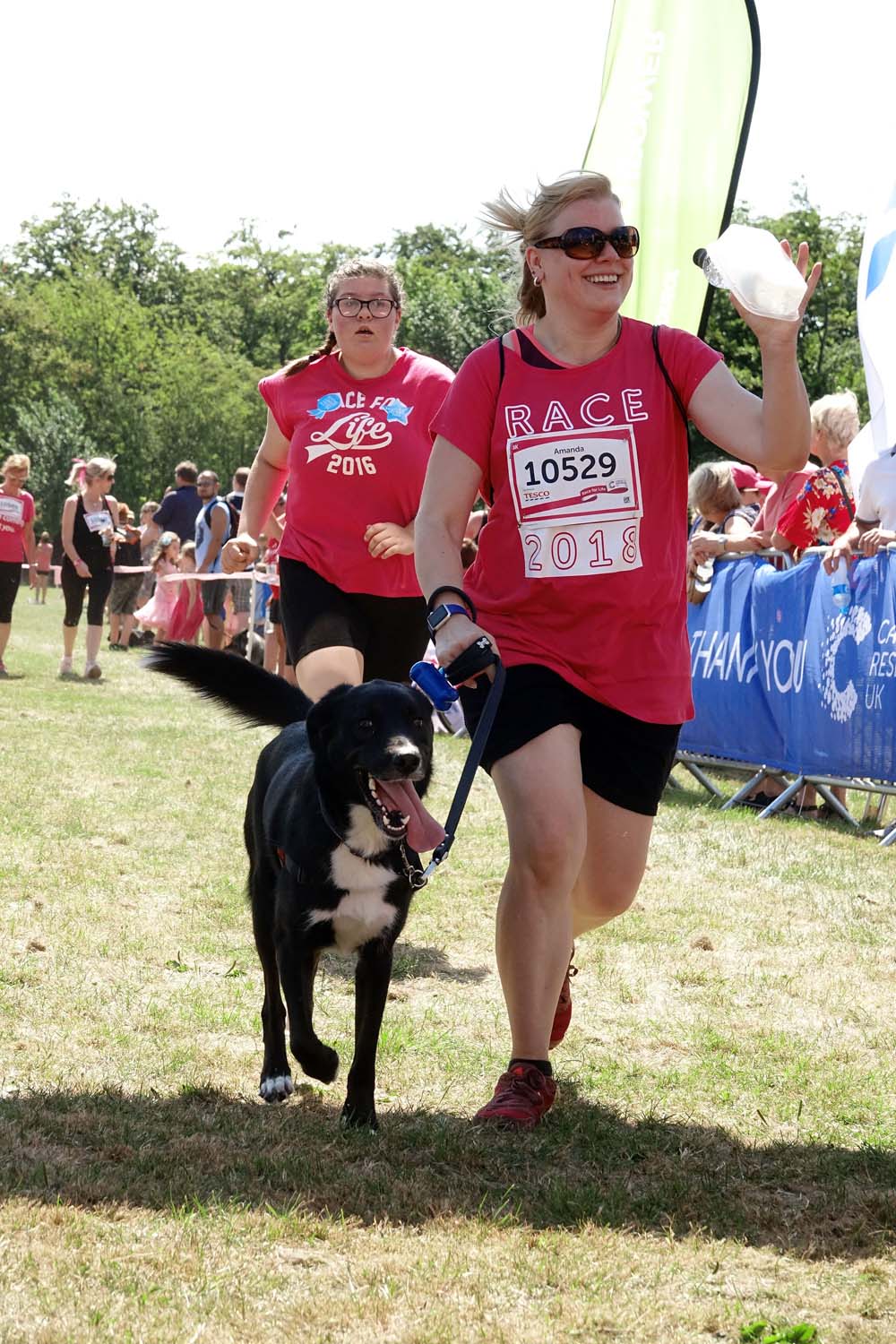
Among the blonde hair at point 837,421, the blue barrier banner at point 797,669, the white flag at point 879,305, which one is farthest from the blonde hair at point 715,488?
the white flag at point 879,305

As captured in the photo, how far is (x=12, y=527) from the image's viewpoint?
1528cm

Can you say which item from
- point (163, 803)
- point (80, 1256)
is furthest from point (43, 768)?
point (80, 1256)

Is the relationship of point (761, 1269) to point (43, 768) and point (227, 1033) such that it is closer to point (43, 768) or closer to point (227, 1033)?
point (227, 1033)

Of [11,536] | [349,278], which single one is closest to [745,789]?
[349,278]

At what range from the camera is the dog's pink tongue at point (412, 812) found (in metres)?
3.67

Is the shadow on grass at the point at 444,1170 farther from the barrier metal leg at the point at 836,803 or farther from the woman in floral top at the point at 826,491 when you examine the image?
the woman in floral top at the point at 826,491

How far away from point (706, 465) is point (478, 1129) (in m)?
7.07

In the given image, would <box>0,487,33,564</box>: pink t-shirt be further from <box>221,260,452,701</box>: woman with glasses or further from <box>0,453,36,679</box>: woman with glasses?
<box>221,260,452,701</box>: woman with glasses

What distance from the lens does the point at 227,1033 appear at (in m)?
4.47

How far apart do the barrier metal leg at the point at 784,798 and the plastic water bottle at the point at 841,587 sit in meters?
1.13

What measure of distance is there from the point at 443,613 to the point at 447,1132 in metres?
1.24

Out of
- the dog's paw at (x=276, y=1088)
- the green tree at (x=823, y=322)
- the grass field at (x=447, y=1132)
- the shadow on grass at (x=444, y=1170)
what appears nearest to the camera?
the grass field at (x=447, y=1132)

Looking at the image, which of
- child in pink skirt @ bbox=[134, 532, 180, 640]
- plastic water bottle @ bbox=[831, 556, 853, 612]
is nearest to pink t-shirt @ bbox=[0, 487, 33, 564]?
child in pink skirt @ bbox=[134, 532, 180, 640]

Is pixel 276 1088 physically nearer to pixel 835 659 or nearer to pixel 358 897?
pixel 358 897
